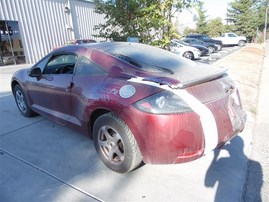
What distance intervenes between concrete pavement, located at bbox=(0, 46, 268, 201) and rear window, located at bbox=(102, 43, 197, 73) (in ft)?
4.02

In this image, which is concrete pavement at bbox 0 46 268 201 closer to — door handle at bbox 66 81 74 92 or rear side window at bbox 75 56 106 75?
door handle at bbox 66 81 74 92

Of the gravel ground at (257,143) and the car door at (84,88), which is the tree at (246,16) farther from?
the car door at (84,88)

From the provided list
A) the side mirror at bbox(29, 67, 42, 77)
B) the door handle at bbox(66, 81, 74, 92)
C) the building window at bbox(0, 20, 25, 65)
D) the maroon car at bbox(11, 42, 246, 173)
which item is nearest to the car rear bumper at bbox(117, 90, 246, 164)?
the maroon car at bbox(11, 42, 246, 173)

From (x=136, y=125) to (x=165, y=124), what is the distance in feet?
1.00

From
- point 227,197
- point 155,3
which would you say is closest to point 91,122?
point 227,197

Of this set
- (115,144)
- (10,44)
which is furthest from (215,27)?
(115,144)

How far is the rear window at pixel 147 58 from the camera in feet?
8.83

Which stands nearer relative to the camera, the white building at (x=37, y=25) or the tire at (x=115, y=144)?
the tire at (x=115, y=144)

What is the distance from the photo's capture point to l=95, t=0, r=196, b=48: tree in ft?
22.1

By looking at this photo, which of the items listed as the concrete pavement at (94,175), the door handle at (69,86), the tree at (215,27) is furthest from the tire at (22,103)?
the tree at (215,27)

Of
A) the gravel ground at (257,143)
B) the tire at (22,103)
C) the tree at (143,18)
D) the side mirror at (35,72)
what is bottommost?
the gravel ground at (257,143)

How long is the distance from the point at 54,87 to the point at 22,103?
5.10ft

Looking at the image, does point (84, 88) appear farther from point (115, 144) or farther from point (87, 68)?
point (115, 144)

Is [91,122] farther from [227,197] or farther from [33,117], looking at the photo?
[33,117]
